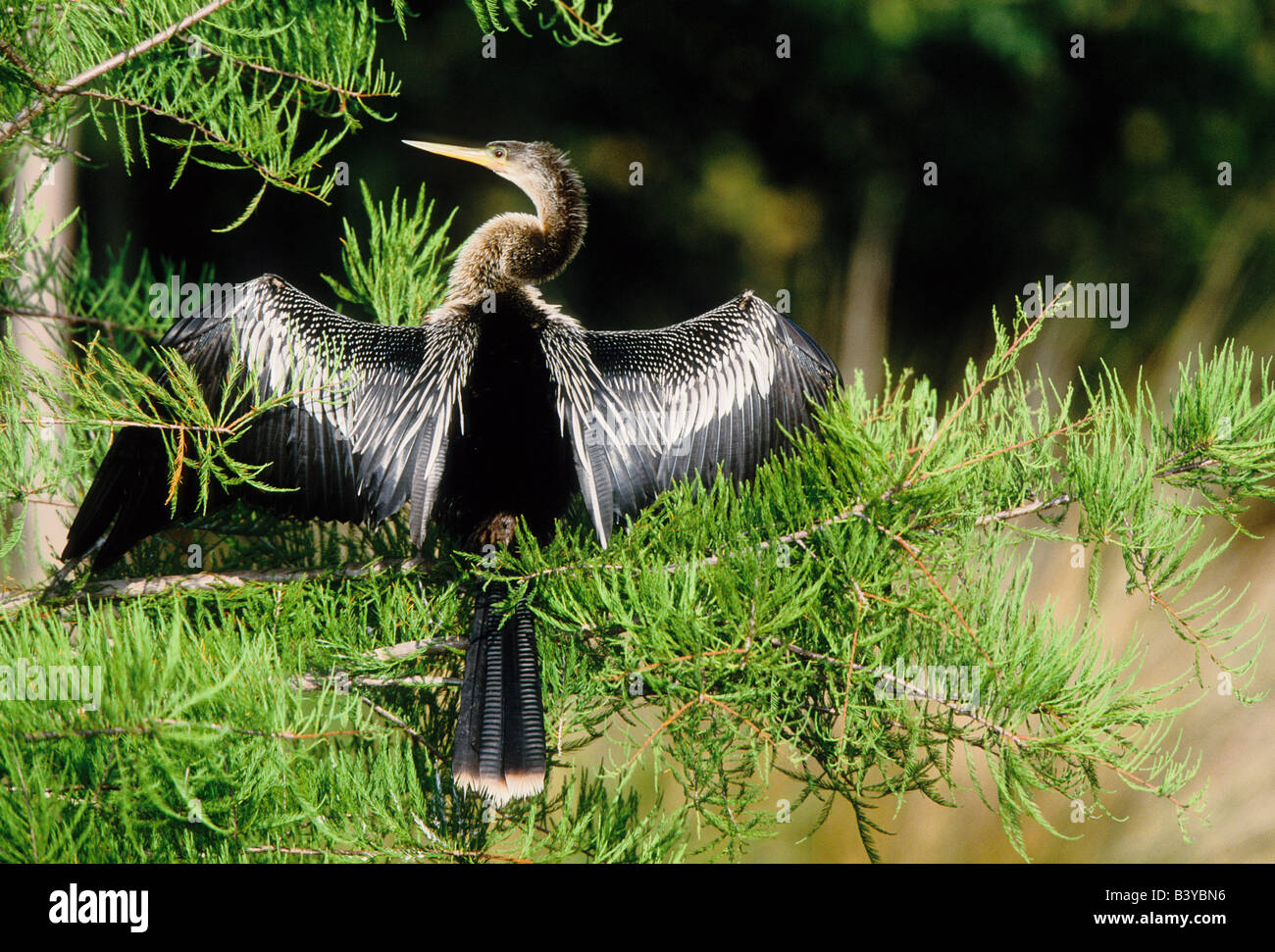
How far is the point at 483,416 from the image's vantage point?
1.54 meters

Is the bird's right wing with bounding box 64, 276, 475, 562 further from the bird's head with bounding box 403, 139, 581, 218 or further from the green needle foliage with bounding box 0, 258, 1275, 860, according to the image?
the bird's head with bounding box 403, 139, 581, 218

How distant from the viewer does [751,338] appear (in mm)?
1636

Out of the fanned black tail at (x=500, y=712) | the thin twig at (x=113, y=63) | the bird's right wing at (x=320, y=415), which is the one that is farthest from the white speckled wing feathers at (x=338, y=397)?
the thin twig at (x=113, y=63)

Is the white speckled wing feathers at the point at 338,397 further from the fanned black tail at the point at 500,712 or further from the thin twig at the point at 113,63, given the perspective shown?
the thin twig at the point at 113,63

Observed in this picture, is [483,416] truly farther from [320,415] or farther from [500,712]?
[500,712]

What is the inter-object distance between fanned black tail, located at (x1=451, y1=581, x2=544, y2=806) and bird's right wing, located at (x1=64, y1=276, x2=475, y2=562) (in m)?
0.19

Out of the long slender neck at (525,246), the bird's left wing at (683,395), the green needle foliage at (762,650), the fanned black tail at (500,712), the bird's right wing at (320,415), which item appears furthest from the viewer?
the long slender neck at (525,246)

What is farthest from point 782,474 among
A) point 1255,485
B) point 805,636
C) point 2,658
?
point 2,658

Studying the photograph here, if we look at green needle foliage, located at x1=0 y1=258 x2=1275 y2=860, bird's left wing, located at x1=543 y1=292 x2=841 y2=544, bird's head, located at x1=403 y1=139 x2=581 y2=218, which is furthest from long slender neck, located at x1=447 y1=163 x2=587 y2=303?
green needle foliage, located at x1=0 y1=258 x2=1275 y2=860

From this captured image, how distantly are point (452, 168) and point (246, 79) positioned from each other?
3306mm

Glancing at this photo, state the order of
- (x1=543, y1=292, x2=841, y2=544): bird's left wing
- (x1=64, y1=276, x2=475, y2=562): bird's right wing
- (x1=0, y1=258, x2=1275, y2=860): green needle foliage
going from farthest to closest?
(x1=543, y1=292, x2=841, y2=544): bird's left wing, (x1=64, y1=276, x2=475, y2=562): bird's right wing, (x1=0, y1=258, x2=1275, y2=860): green needle foliage

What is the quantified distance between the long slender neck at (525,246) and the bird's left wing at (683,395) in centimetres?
17

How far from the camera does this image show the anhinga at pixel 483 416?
1.36 m

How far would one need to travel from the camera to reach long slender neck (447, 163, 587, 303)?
5.91 ft
